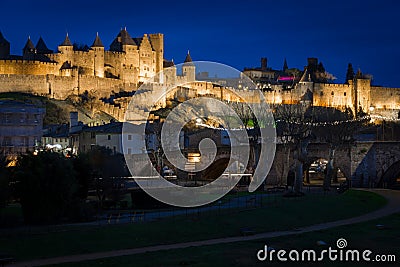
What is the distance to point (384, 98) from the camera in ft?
386

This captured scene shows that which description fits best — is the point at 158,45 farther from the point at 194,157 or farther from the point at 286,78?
the point at 194,157

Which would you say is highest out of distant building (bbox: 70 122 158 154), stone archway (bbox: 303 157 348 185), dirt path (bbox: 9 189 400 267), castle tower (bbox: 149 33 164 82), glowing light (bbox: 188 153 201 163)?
castle tower (bbox: 149 33 164 82)

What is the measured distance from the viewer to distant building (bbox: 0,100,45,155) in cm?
5138

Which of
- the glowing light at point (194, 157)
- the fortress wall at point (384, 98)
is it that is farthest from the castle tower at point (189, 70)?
the glowing light at point (194, 157)

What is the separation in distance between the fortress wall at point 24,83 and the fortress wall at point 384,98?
57913mm

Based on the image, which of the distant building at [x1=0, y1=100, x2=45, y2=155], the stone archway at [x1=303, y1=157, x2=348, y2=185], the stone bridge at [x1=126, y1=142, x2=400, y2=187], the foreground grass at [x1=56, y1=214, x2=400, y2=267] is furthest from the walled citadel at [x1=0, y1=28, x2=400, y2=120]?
the foreground grass at [x1=56, y1=214, x2=400, y2=267]

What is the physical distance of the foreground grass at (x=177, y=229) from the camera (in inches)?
914

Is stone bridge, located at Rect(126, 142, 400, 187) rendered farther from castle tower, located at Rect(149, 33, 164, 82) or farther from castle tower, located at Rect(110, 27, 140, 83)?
castle tower, located at Rect(149, 33, 164, 82)

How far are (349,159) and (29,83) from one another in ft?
200

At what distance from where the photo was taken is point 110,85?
10312 centimetres

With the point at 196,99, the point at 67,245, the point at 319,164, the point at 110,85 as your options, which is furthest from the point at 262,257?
the point at 110,85

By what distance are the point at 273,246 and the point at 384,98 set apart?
326ft

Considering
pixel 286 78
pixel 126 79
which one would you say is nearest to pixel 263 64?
pixel 286 78

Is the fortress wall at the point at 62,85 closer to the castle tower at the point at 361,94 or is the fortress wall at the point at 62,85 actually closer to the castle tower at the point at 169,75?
the castle tower at the point at 169,75
